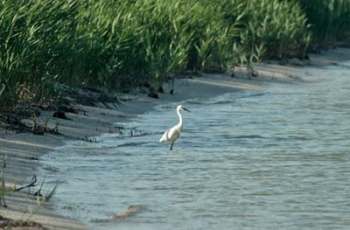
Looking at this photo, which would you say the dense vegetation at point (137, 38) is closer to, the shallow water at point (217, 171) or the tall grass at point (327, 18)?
the tall grass at point (327, 18)

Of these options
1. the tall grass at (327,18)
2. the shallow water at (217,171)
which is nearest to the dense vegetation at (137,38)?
the tall grass at (327,18)

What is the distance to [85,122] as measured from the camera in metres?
13.6

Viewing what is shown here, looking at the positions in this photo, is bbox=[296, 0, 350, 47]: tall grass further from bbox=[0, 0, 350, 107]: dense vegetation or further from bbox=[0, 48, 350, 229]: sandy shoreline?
bbox=[0, 48, 350, 229]: sandy shoreline

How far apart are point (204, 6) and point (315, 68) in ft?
13.6

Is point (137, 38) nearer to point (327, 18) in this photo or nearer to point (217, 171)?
point (217, 171)

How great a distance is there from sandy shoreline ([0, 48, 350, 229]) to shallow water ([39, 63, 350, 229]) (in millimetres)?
178

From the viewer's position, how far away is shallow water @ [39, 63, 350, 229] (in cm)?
845

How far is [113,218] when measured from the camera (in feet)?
27.1

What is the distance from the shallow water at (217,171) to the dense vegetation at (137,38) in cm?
88

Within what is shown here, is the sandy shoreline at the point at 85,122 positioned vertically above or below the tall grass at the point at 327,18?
below

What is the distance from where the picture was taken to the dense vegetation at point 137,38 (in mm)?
12297

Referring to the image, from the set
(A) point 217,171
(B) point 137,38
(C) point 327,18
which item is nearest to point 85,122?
(B) point 137,38

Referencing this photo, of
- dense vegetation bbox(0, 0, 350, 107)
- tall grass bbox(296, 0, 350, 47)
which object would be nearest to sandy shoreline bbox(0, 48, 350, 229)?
dense vegetation bbox(0, 0, 350, 107)

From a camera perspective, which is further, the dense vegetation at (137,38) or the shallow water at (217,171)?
the dense vegetation at (137,38)
